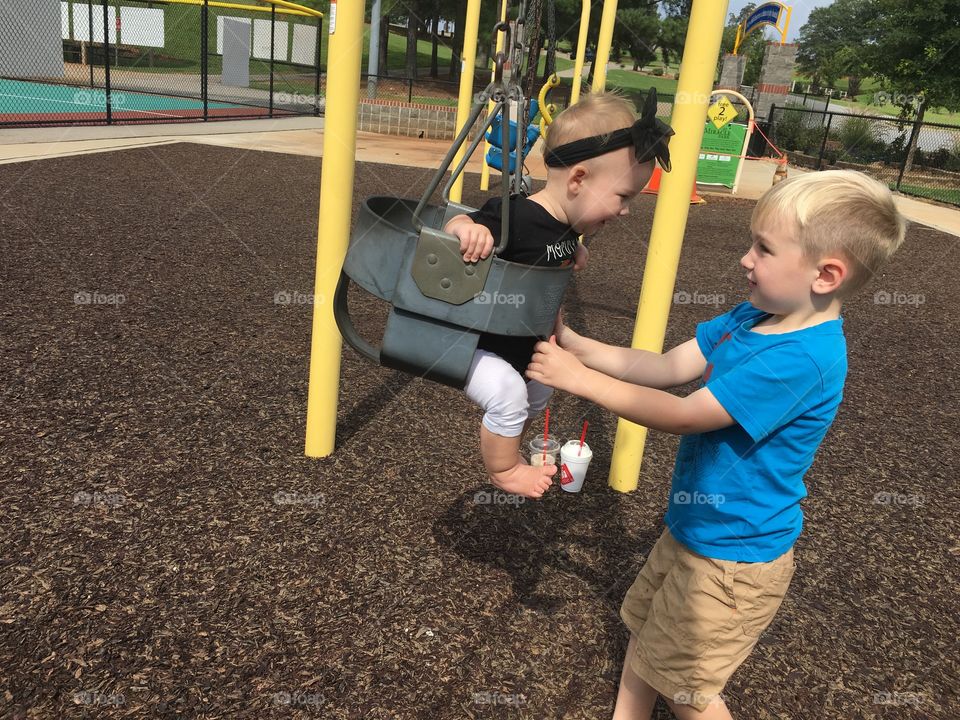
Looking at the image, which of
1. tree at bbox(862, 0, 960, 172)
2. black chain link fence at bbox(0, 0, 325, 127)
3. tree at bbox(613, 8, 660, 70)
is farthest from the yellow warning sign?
tree at bbox(613, 8, 660, 70)

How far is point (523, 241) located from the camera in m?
2.10

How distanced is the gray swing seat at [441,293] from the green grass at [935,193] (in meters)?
17.5

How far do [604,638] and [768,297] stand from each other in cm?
137

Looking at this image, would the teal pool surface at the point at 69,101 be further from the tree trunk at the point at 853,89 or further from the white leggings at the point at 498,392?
the tree trunk at the point at 853,89

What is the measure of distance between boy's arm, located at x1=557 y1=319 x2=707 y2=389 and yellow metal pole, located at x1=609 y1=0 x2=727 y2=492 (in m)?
1.03

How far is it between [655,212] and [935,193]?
18.1 m

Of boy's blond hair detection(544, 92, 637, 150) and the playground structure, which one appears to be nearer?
boy's blond hair detection(544, 92, 637, 150)

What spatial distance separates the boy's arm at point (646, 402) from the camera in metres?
1.66

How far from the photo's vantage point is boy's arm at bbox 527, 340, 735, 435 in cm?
166

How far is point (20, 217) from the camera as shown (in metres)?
7.13

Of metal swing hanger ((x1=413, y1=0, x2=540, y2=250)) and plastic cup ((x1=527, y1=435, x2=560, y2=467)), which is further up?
metal swing hanger ((x1=413, y1=0, x2=540, y2=250))

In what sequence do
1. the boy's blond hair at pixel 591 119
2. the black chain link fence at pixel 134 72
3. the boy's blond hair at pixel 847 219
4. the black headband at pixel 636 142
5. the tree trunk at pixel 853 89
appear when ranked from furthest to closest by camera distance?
the tree trunk at pixel 853 89
the black chain link fence at pixel 134 72
the boy's blond hair at pixel 591 119
the black headband at pixel 636 142
the boy's blond hair at pixel 847 219

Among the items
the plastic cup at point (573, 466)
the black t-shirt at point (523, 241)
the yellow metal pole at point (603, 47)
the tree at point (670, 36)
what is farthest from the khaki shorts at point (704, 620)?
the tree at point (670, 36)

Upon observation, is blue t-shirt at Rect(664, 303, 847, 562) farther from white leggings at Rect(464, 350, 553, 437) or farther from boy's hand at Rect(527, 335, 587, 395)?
white leggings at Rect(464, 350, 553, 437)
